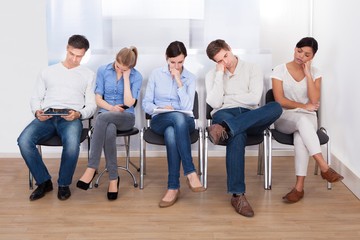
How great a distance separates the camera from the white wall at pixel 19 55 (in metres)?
4.37

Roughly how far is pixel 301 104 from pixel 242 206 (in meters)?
1.14

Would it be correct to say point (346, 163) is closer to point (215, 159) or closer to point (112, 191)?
point (215, 159)

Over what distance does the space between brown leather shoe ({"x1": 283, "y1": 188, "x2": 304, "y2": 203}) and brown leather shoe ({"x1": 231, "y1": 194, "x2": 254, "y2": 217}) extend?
41 centimetres

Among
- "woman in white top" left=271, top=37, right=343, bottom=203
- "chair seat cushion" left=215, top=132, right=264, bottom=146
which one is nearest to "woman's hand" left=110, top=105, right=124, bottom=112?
"chair seat cushion" left=215, top=132, right=264, bottom=146

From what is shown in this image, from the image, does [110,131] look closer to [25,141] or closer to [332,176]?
[25,141]

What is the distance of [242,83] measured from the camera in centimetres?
369

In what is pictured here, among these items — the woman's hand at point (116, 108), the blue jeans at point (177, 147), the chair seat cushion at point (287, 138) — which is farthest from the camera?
the woman's hand at point (116, 108)

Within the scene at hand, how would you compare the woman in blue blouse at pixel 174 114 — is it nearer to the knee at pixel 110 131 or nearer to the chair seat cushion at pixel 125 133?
the chair seat cushion at pixel 125 133

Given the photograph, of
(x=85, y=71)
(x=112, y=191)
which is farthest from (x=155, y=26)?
(x=112, y=191)

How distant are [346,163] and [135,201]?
194 cm

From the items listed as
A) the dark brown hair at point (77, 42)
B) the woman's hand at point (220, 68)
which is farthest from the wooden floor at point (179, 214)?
the dark brown hair at point (77, 42)

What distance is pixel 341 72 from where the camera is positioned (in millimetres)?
3885

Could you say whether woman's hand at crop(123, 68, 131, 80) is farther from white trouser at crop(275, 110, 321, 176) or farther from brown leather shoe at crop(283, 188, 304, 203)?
brown leather shoe at crop(283, 188, 304, 203)

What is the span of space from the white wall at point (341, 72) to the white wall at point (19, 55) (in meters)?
2.89
